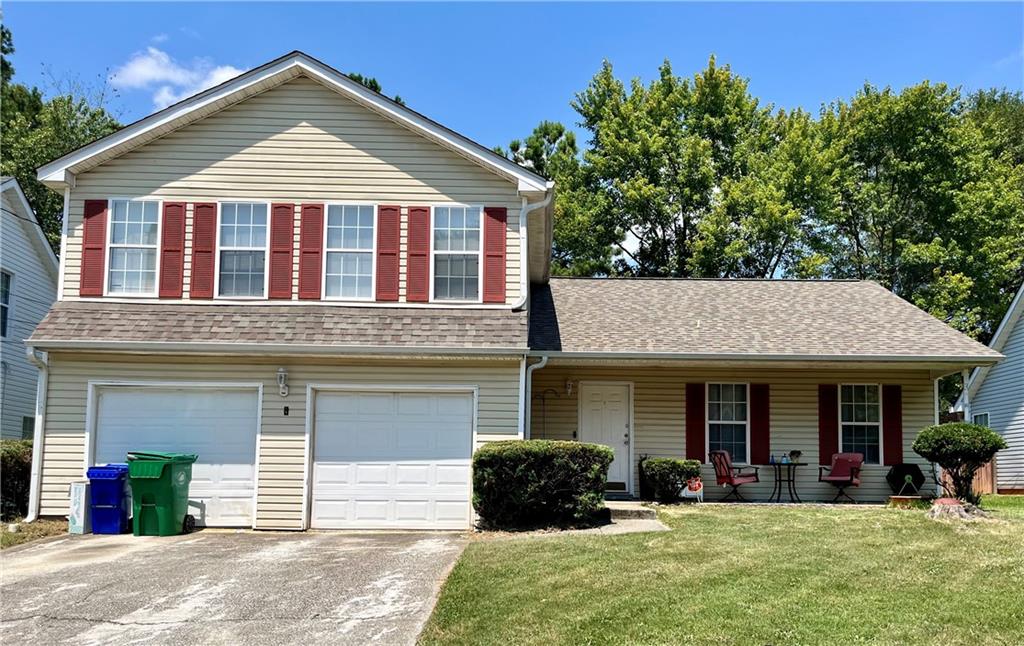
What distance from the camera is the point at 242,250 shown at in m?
12.7

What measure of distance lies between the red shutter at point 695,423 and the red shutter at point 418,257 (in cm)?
522

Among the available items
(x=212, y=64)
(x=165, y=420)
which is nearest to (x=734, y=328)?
(x=165, y=420)

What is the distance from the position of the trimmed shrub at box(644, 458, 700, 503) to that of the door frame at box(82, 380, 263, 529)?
5868 mm

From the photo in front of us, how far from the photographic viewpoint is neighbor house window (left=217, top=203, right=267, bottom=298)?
A: 12648 millimetres

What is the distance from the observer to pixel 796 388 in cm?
1497

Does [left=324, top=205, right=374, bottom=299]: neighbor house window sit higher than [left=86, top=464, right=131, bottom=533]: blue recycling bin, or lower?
higher

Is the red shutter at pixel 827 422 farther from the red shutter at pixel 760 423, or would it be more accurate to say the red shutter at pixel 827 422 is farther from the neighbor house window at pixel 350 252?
the neighbor house window at pixel 350 252

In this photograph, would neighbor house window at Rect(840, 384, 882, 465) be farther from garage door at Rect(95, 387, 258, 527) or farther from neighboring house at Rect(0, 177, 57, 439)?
neighboring house at Rect(0, 177, 57, 439)

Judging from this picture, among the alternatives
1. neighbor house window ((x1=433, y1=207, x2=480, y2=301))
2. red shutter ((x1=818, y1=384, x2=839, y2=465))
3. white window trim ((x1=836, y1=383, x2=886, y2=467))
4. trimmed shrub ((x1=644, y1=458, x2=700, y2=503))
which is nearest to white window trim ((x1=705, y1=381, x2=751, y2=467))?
red shutter ((x1=818, y1=384, x2=839, y2=465))

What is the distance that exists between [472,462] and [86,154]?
7.19 m

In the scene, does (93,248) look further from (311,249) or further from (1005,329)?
(1005,329)

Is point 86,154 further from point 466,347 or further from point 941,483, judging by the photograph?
point 941,483

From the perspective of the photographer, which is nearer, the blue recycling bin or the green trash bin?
the green trash bin

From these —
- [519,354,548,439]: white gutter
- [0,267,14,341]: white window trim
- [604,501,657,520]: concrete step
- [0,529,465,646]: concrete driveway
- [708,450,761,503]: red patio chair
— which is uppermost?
[0,267,14,341]: white window trim
